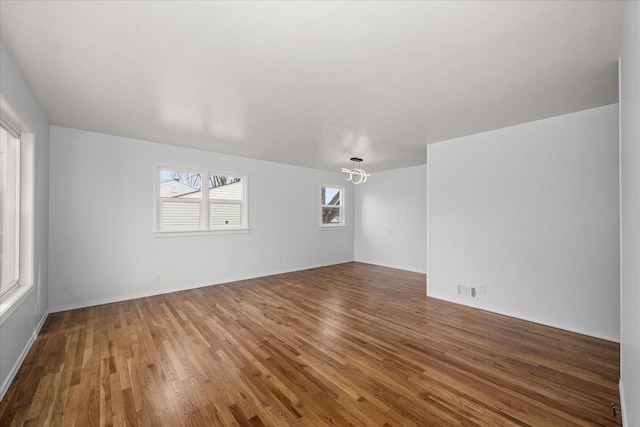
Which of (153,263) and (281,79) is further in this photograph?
(153,263)

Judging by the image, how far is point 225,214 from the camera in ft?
17.6

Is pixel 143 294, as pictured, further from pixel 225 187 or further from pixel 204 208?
pixel 225 187

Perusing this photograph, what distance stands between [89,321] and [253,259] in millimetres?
2807

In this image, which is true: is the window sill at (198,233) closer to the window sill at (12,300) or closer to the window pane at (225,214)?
the window pane at (225,214)

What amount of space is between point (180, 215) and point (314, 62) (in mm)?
3845

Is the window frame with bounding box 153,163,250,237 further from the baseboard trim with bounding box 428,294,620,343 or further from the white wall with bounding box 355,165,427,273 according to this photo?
the baseboard trim with bounding box 428,294,620,343

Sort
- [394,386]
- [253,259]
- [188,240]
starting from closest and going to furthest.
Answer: [394,386] → [188,240] → [253,259]


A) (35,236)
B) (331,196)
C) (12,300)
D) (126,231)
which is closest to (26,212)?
(35,236)

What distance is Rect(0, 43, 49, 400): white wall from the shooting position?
6.62ft

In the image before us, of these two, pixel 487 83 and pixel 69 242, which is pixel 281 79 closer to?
pixel 487 83

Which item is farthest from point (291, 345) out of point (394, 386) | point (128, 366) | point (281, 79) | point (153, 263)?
point (153, 263)

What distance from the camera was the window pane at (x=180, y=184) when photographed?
462 centimetres

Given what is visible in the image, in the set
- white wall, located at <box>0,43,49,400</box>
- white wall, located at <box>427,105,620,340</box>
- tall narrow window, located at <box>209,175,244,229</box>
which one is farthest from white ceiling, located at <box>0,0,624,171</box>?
tall narrow window, located at <box>209,175,244,229</box>

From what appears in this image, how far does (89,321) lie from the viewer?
3350 mm
